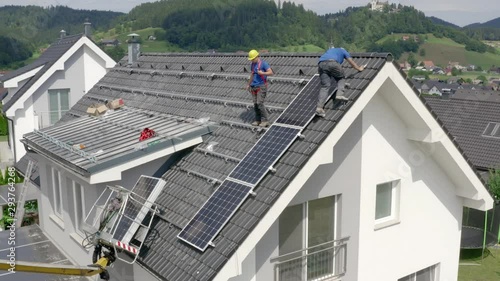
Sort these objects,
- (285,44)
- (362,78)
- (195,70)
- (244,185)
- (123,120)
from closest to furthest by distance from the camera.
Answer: (244,185), (362,78), (123,120), (195,70), (285,44)

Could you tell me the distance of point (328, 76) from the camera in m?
9.29

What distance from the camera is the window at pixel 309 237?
31.6 feet

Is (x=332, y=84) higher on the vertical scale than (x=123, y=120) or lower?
higher

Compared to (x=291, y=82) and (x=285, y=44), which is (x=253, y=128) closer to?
(x=291, y=82)

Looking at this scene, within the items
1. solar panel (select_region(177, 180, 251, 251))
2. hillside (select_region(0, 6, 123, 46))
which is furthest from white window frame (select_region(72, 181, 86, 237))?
hillside (select_region(0, 6, 123, 46))

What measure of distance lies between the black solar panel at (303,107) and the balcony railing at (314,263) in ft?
8.86

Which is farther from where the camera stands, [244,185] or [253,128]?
[253,128]

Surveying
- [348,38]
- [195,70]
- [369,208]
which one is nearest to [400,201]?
[369,208]

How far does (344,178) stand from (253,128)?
7.56ft

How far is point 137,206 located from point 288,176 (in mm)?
3155

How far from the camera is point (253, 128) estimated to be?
10.4 m

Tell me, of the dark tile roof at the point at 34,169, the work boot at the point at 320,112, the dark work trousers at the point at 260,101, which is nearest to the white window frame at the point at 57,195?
the dark tile roof at the point at 34,169

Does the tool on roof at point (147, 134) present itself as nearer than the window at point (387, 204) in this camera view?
Yes

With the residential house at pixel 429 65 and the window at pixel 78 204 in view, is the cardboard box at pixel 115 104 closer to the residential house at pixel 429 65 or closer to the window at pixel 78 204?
the window at pixel 78 204
